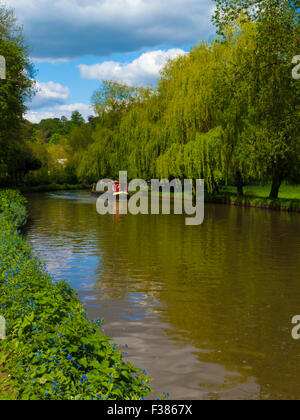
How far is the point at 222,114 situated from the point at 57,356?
31249 mm

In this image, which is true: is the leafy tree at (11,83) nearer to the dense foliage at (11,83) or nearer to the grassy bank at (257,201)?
the dense foliage at (11,83)

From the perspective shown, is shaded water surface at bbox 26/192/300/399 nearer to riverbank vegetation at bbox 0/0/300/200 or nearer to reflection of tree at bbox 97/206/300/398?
reflection of tree at bbox 97/206/300/398

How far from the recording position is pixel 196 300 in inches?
361

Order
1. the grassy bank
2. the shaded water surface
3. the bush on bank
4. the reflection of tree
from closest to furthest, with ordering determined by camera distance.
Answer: the bush on bank, the shaded water surface, the reflection of tree, the grassy bank

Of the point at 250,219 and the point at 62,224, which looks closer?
the point at 62,224

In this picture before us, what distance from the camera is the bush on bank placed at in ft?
12.4

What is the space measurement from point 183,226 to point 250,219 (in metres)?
4.83

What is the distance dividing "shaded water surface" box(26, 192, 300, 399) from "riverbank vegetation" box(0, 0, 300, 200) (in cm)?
881

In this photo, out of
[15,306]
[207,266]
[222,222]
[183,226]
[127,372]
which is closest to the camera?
[127,372]

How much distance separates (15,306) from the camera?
217 inches

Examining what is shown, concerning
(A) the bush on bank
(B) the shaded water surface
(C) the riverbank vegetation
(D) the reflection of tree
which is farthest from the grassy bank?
(A) the bush on bank

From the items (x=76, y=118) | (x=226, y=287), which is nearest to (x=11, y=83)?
(x=226, y=287)

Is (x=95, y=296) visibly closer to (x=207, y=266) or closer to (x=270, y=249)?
(x=207, y=266)

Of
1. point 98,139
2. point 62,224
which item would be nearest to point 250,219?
point 62,224
